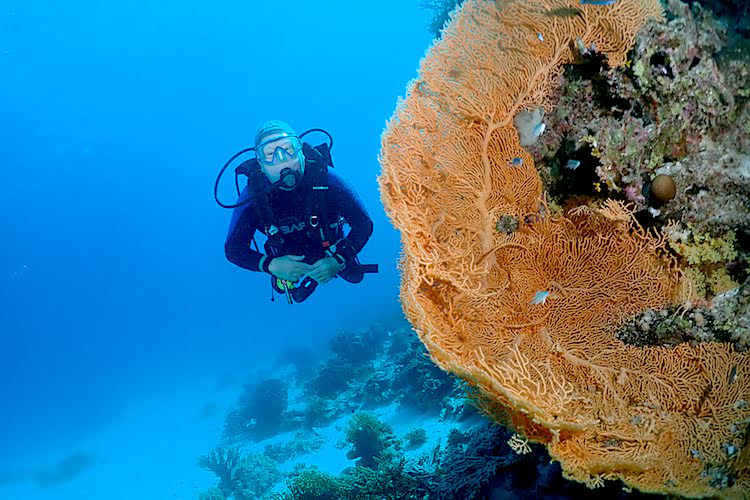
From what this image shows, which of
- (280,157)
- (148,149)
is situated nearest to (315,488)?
(280,157)

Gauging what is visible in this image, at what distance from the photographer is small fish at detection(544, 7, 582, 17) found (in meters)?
2.75

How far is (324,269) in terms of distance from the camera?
5.74m

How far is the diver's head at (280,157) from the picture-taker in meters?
5.93

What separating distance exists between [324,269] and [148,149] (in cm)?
13564

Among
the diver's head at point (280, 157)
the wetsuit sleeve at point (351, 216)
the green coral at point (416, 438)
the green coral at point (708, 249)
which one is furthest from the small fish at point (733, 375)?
the green coral at point (416, 438)

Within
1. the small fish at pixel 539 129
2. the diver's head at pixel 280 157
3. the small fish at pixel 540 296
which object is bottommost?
the small fish at pixel 540 296

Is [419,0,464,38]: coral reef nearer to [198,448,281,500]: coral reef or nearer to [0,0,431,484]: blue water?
[198,448,281,500]: coral reef

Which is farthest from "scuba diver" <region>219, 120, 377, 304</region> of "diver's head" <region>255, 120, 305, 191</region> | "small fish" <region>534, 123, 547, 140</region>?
"small fish" <region>534, 123, 547, 140</region>

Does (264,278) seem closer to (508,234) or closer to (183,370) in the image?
(183,370)

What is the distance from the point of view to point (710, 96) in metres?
2.43

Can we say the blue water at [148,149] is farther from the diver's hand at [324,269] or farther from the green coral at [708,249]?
the green coral at [708,249]

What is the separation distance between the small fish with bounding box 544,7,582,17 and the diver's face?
13.0 ft

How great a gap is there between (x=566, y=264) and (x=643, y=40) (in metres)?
1.47

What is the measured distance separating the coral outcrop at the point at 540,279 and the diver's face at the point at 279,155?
3.45 meters
